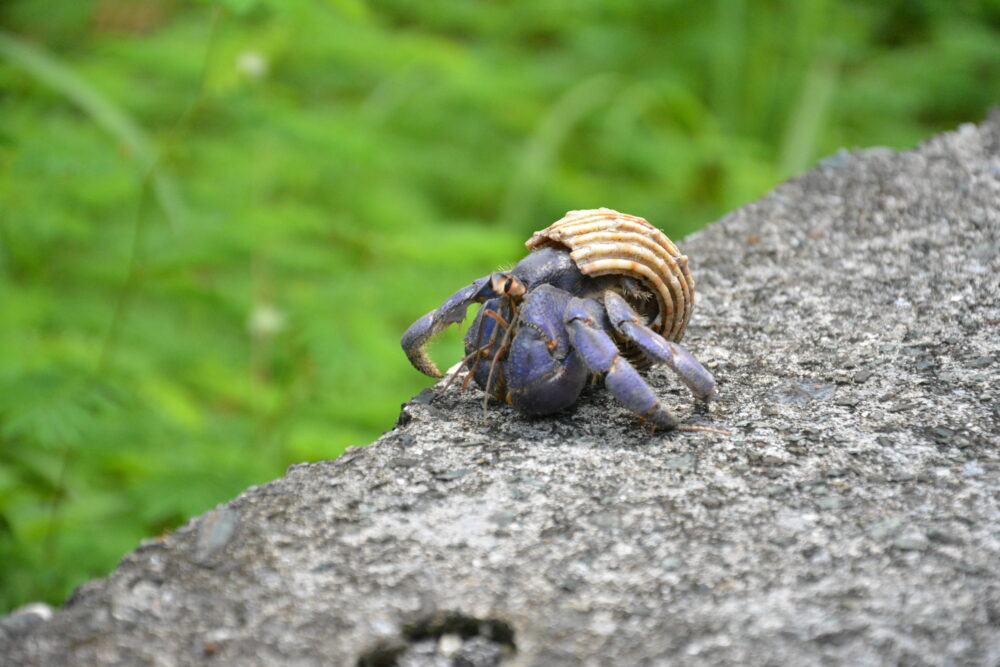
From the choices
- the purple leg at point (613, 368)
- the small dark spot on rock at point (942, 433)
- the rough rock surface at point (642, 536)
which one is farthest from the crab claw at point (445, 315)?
the small dark spot on rock at point (942, 433)

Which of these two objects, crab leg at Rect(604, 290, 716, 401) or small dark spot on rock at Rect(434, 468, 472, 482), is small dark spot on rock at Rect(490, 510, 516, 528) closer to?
small dark spot on rock at Rect(434, 468, 472, 482)

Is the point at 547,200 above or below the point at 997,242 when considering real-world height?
above

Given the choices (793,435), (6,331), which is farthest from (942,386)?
(6,331)

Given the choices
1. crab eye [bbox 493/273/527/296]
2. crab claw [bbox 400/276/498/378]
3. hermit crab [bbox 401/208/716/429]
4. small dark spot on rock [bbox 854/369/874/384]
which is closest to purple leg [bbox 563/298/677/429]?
hermit crab [bbox 401/208/716/429]

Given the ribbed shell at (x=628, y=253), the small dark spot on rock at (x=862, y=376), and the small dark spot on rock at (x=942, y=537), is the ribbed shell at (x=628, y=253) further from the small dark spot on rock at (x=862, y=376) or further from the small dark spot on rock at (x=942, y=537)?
the small dark spot on rock at (x=942, y=537)

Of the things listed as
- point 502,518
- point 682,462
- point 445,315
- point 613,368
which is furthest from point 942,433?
point 445,315

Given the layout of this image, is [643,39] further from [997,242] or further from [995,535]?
[995,535]
